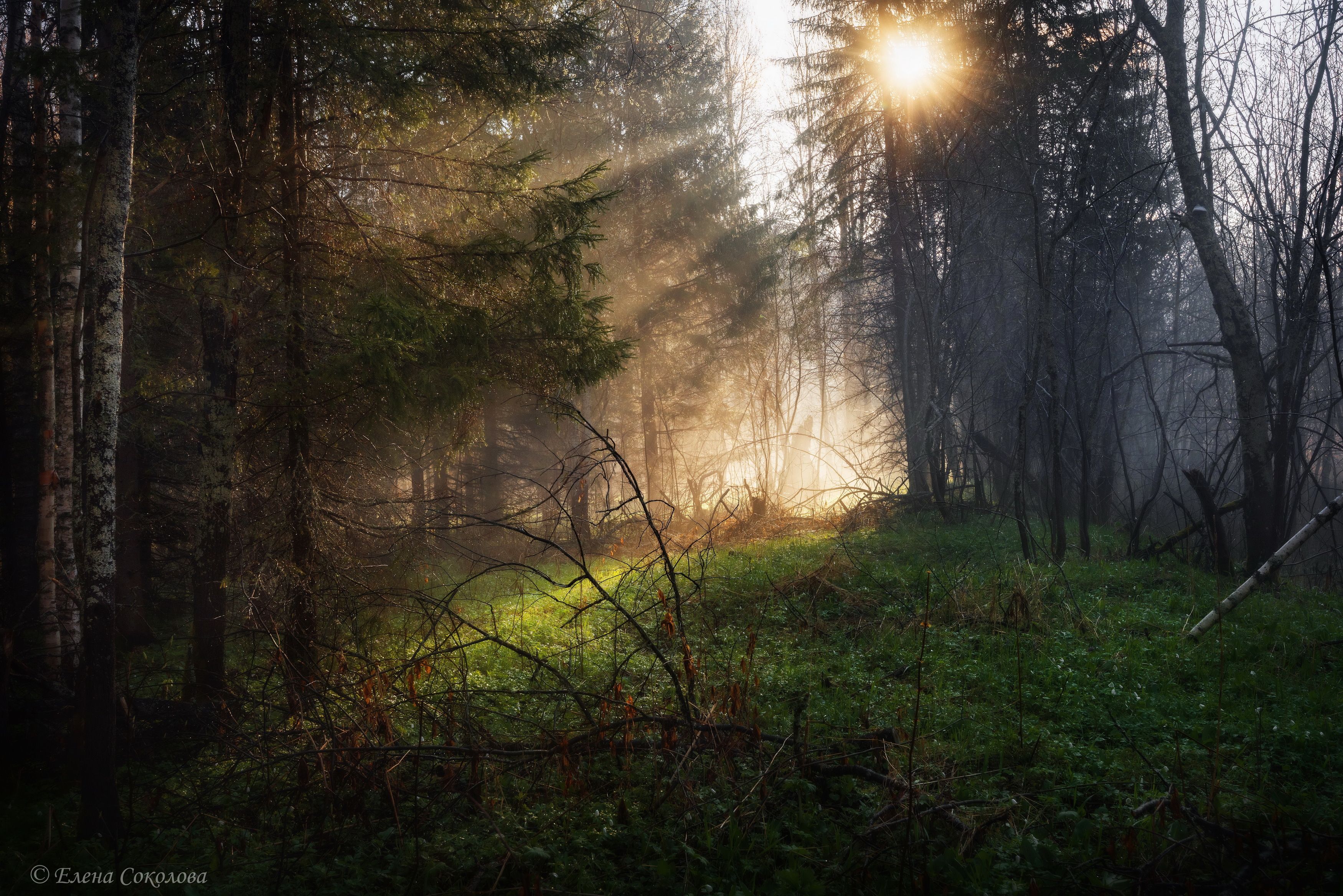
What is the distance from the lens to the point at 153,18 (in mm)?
3869

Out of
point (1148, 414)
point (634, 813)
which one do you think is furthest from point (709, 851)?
point (1148, 414)

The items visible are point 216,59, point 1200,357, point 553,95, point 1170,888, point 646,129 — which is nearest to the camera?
point 1170,888

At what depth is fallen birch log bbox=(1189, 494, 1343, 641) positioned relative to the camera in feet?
17.5

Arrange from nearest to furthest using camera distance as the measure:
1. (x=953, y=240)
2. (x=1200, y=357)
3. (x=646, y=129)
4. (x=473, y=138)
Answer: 1. (x=473, y=138)
2. (x=1200, y=357)
3. (x=953, y=240)
4. (x=646, y=129)

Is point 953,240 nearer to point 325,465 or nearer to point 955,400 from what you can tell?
point 955,400

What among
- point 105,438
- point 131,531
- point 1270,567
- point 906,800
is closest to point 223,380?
point 105,438

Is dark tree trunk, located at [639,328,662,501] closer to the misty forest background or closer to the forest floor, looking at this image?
the misty forest background

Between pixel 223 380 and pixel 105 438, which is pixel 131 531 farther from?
pixel 105 438

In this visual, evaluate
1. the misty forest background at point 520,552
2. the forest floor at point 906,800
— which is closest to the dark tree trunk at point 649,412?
the misty forest background at point 520,552

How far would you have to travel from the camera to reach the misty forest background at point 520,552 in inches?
140

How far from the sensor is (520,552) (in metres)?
12.7

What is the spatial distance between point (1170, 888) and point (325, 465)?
21.2 ft

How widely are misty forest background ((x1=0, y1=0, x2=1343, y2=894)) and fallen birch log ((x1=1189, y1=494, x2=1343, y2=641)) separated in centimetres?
10

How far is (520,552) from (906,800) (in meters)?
9.93
